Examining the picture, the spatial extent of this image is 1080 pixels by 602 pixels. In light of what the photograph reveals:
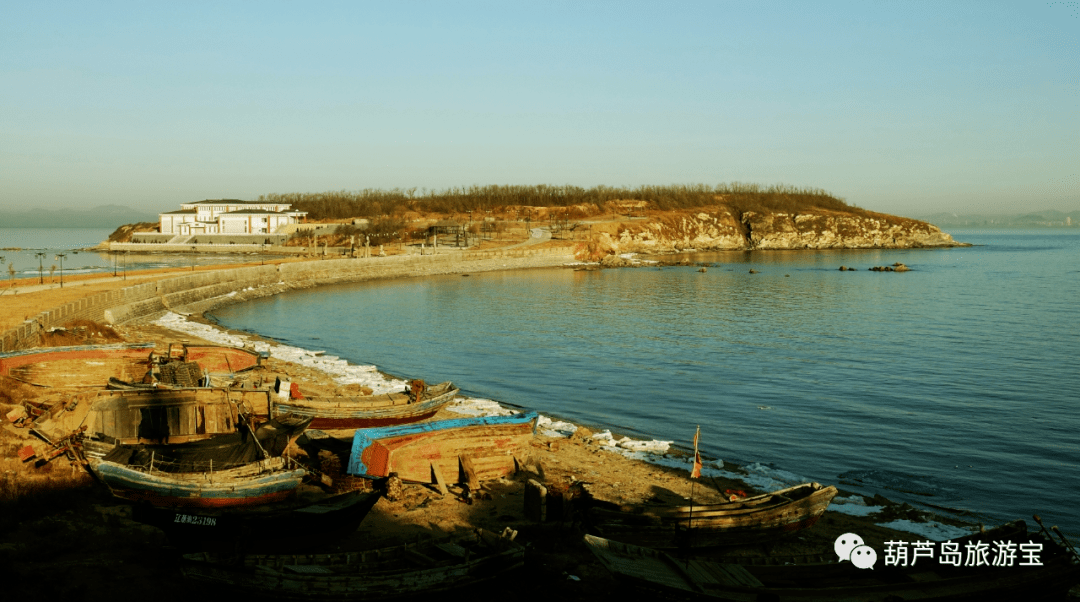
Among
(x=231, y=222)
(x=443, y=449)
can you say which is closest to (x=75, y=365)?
(x=443, y=449)

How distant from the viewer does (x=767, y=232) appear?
550 feet

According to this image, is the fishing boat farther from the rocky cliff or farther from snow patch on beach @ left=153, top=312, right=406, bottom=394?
the rocky cliff

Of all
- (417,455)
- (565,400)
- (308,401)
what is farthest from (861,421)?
(308,401)

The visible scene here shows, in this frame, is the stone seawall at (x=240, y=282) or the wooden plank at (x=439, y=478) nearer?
the wooden plank at (x=439, y=478)

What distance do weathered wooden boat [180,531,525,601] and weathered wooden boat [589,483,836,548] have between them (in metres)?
1.97

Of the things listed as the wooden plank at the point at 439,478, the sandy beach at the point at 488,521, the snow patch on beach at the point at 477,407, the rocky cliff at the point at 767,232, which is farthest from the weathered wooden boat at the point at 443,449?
the rocky cliff at the point at 767,232

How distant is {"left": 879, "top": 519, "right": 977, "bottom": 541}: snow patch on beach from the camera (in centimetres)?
1466

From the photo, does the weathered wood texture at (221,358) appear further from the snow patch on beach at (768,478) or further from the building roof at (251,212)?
the building roof at (251,212)

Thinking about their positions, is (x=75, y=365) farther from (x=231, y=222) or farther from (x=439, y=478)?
(x=231, y=222)

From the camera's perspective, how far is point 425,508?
14.6 meters

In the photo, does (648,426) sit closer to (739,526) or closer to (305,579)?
(739,526)

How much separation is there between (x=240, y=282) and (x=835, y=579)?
2484 inches

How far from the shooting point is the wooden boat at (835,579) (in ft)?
32.7

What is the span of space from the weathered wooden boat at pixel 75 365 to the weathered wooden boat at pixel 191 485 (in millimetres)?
8487
